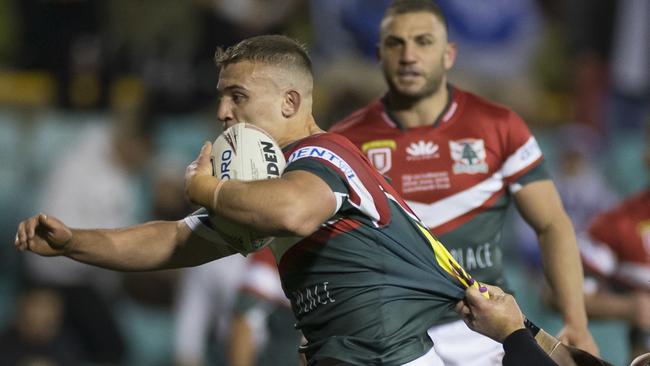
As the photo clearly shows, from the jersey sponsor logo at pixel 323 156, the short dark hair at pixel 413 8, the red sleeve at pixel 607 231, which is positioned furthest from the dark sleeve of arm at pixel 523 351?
the red sleeve at pixel 607 231

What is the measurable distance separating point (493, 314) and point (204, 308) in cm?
602

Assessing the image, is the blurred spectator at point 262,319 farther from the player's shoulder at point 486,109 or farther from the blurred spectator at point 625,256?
the player's shoulder at point 486,109

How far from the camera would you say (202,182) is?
3938mm

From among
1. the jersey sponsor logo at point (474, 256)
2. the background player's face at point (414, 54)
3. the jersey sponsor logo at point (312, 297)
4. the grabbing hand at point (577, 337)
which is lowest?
the grabbing hand at point (577, 337)

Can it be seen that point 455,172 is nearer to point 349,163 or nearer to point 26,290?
point 349,163

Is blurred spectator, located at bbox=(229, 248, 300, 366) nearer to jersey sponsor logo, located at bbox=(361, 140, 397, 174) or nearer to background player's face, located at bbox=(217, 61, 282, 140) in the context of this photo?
jersey sponsor logo, located at bbox=(361, 140, 397, 174)

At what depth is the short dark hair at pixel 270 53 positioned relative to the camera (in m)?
4.28

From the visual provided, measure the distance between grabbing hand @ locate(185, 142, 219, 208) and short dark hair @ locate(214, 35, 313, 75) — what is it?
0.42 meters

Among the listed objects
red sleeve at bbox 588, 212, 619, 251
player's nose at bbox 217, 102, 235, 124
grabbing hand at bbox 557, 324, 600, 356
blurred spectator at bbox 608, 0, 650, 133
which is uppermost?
blurred spectator at bbox 608, 0, 650, 133

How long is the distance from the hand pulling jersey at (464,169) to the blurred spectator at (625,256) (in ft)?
5.76

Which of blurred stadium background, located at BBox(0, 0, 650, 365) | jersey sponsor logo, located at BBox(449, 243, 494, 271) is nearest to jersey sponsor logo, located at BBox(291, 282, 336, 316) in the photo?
jersey sponsor logo, located at BBox(449, 243, 494, 271)

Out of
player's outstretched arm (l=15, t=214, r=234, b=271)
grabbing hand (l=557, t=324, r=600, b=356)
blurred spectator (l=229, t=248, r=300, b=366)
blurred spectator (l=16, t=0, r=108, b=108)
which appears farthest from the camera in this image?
blurred spectator (l=16, t=0, r=108, b=108)

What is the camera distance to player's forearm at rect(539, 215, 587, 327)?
225 inches

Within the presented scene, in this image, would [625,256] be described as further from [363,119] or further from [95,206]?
[95,206]
